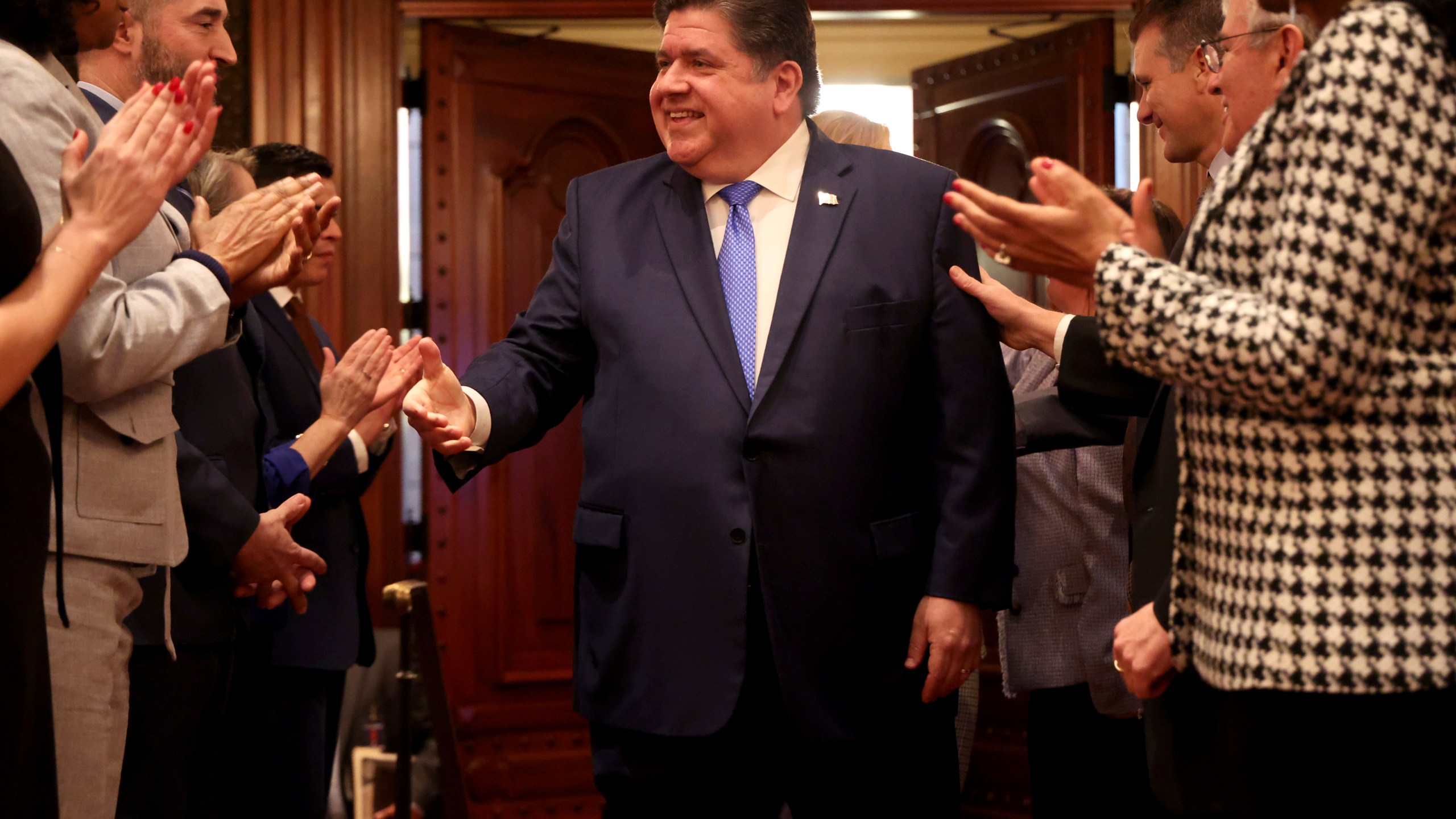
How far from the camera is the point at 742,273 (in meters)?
2.13

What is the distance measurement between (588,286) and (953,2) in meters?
2.60

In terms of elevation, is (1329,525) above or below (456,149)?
below

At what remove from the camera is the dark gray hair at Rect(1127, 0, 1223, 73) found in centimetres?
248

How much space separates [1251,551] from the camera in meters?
1.25

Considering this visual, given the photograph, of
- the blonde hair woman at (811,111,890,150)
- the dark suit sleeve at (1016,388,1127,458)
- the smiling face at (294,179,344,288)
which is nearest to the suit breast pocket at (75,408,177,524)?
the dark suit sleeve at (1016,388,1127,458)

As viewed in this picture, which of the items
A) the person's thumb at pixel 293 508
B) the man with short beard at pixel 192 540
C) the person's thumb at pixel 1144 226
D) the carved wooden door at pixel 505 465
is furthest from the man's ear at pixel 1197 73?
the carved wooden door at pixel 505 465

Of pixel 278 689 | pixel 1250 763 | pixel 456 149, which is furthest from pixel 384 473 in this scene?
pixel 1250 763

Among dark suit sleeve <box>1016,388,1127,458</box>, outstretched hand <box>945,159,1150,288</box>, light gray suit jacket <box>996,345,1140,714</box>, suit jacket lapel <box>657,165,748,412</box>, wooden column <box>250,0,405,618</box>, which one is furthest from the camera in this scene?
wooden column <box>250,0,405,618</box>

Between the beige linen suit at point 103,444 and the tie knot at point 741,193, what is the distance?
82 centimetres

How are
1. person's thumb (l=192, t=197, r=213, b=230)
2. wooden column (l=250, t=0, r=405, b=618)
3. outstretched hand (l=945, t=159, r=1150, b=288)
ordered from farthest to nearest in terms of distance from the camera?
1. wooden column (l=250, t=0, r=405, b=618)
2. person's thumb (l=192, t=197, r=213, b=230)
3. outstretched hand (l=945, t=159, r=1150, b=288)

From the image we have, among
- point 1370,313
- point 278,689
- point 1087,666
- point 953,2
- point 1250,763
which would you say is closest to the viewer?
point 1370,313

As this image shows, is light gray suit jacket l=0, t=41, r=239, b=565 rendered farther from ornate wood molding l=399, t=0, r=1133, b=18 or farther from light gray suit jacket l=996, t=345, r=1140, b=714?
ornate wood molding l=399, t=0, r=1133, b=18

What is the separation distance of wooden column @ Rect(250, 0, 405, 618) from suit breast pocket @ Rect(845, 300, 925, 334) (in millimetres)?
2536

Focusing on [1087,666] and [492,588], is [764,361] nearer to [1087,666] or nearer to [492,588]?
[1087,666]
